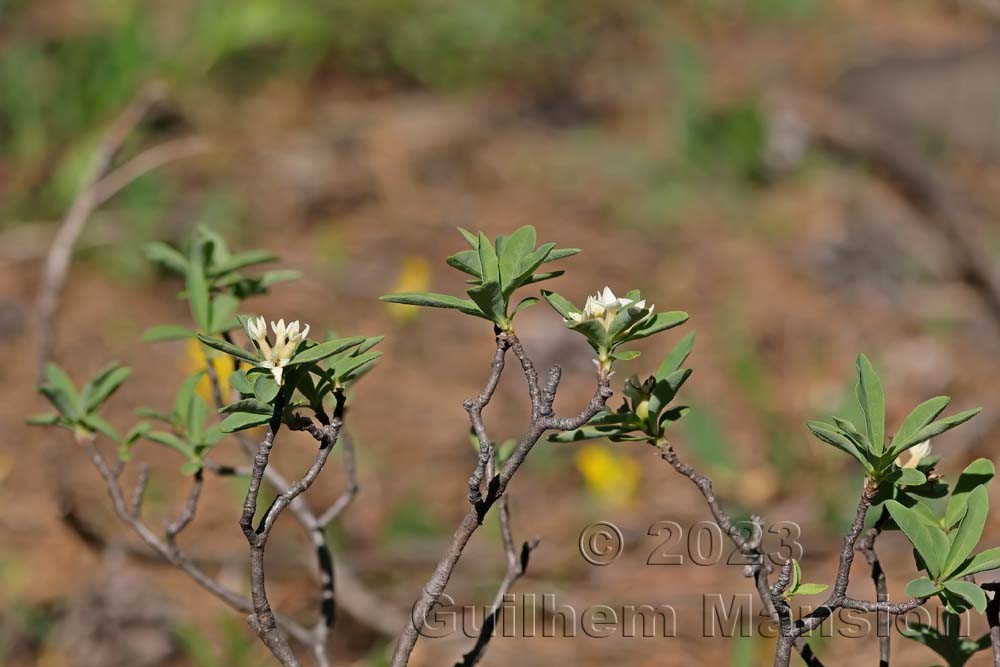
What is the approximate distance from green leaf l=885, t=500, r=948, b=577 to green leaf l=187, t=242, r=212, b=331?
0.84m

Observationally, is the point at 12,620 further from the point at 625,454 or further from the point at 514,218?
the point at 514,218

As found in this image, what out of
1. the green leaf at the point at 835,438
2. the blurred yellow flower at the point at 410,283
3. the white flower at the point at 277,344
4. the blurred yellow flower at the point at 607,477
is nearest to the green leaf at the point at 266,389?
the white flower at the point at 277,344

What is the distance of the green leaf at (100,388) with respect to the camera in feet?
4.43

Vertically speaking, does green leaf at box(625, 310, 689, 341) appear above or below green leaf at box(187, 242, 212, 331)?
below

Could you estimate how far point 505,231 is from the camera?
3785mm

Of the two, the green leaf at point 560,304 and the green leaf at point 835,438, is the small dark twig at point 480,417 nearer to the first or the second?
the green leaf at point 560,304

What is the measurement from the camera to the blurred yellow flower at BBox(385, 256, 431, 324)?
3.45m

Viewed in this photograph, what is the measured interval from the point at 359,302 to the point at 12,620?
158 centimetres

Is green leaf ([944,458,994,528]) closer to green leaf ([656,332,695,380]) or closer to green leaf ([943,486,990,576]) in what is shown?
green leaf ([943,486,990,576])

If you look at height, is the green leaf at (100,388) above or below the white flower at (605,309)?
above

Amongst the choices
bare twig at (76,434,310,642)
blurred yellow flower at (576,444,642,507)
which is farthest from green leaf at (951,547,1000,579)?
blurred yellow flower at (576,444,642,507)

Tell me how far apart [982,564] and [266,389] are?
673 millimetres

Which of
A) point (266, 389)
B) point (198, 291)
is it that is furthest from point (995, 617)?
point (198, 291)

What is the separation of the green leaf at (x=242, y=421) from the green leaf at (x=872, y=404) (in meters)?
0.57
